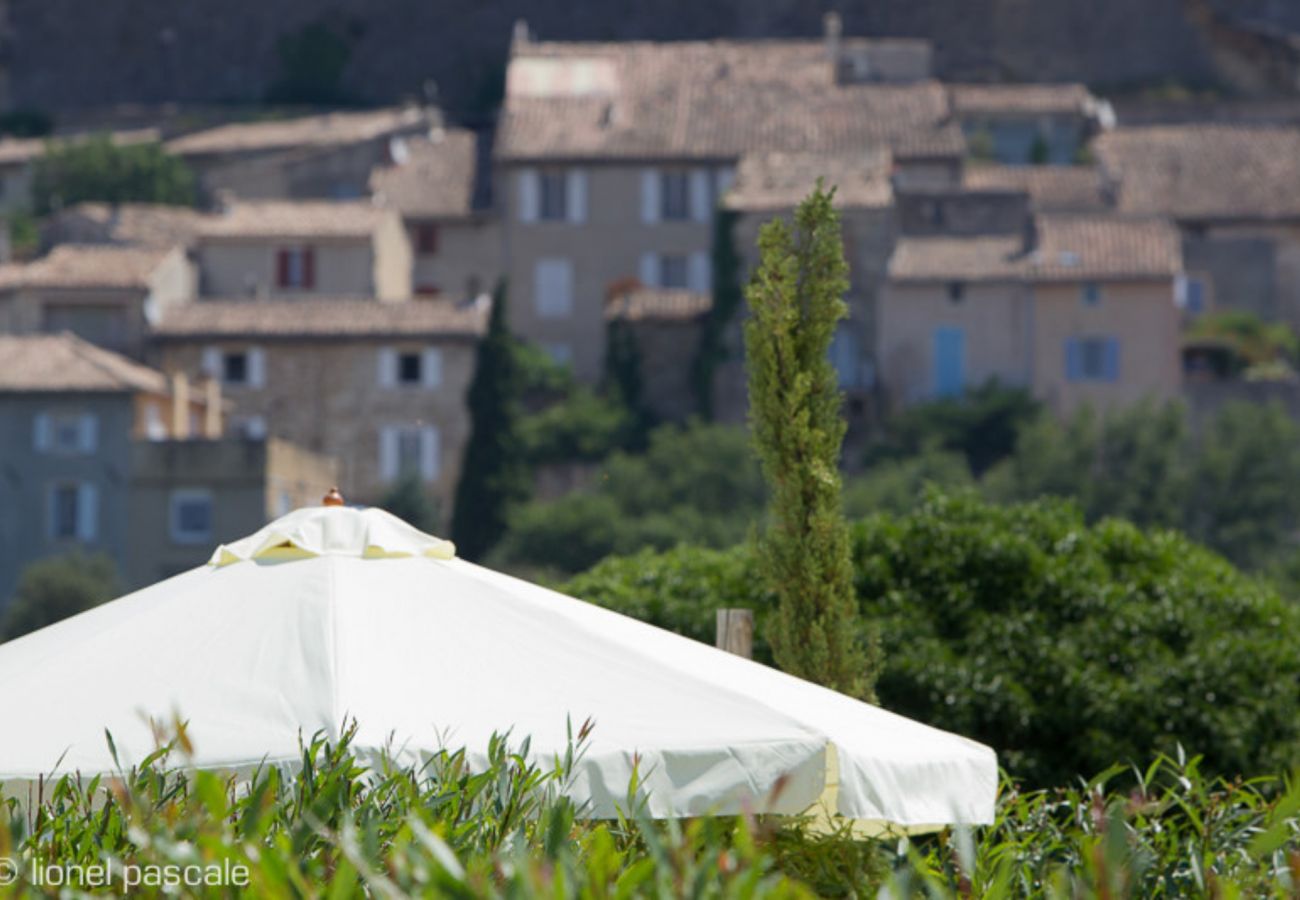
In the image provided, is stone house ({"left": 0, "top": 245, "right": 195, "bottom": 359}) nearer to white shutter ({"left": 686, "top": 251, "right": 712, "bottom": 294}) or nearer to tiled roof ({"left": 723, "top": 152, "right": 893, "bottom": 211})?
white shutter ({"left": 686, "top": 251, "right": 712, "bottom": 294})

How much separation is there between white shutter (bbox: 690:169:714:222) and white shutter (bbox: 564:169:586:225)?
7.16 feet

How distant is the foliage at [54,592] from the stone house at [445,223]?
468 inches

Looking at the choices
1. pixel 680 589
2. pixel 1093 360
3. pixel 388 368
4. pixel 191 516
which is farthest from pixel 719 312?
pixel 680 589

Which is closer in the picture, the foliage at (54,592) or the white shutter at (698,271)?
the foliage at (54,592)

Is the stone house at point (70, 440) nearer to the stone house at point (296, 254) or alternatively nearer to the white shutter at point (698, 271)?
the stone house at point (296, 254)

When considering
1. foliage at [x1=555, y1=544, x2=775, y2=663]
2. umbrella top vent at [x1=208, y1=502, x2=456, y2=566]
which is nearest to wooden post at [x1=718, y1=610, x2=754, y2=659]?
umbrella top vent at [x1=208, y1=502, x2=456, y2=566]

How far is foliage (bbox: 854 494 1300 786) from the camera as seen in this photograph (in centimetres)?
1625

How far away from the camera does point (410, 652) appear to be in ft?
23.8

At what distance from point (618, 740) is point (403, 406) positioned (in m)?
46.4

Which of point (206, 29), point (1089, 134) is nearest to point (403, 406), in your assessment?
point (1089, 134)

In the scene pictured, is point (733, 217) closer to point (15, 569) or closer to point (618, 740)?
point (15, 569)

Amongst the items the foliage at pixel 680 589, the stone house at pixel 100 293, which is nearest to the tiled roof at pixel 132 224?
the stone house at pixel 100 293

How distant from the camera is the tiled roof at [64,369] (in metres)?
50.2

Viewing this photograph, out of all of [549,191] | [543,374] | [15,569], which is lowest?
[15,569]
